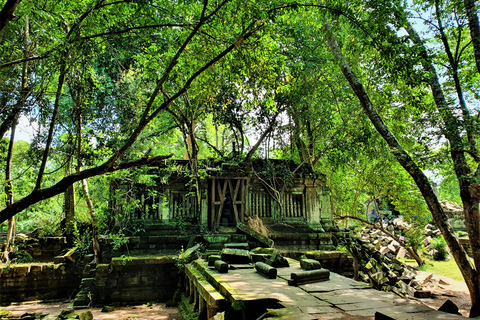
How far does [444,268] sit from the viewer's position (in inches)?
566

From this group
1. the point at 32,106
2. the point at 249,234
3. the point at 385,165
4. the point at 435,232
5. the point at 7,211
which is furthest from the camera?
the point at 435,232

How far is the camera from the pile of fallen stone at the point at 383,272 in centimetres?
1030

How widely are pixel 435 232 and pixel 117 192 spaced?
19.7 meters

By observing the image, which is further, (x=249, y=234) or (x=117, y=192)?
(x=249, y=234)

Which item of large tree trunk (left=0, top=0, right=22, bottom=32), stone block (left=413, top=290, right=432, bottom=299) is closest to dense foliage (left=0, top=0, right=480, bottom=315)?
large tree trunk (left=0, top=0, right=22, bottom=32)

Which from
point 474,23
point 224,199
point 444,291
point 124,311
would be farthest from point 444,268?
point 124,311

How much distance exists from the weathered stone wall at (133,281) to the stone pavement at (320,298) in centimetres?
344

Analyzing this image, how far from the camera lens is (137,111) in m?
10.4

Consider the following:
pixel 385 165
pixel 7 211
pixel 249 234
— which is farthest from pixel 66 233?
pixel 385 165

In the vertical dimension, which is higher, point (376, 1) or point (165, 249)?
point (376, 1)

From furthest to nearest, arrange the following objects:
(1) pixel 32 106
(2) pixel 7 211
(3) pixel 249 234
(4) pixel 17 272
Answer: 1. (3) pixel 249 234
2. (4) pixel 17 272
3. (1) pixel 32 106
4. (2) pixel 7 211

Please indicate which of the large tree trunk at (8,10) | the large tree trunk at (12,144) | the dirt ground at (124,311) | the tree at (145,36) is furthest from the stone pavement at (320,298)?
the large tree trunk at (8,10)

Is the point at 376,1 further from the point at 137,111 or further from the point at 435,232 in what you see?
the point at 435,232

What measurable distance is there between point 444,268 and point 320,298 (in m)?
13.7
